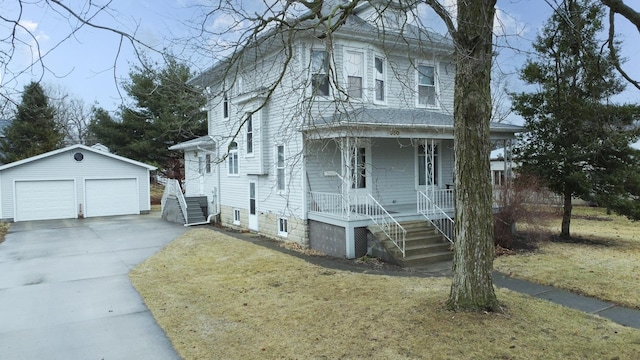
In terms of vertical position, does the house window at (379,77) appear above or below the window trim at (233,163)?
above

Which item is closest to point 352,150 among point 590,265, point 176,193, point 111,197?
point 590,265

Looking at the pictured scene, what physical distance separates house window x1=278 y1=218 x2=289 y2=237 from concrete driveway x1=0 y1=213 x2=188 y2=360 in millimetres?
3685

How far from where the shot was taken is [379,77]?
13.4 meters

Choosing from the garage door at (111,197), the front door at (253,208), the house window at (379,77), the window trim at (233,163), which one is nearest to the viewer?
the house window at (379,77)

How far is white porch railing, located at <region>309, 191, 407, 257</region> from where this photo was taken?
34.6 feet

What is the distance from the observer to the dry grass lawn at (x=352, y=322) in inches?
192

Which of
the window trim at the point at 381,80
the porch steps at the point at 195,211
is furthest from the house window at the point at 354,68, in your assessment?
the porch steps at the point at 195,211

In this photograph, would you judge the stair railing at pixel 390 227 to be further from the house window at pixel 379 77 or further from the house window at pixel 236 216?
the house window at pixel 236 216

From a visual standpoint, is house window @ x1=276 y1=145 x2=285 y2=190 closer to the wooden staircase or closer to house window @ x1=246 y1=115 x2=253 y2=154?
house window @ x1=246 y1=115 x2=253 y2=154

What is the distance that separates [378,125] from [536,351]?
22.5 feet

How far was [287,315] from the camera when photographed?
6266mm

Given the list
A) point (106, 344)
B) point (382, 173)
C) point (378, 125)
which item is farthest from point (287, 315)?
point (382, 173)

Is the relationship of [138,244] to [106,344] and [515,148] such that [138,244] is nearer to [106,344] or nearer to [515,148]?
[106,344]

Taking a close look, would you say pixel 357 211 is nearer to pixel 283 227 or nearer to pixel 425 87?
pixel 283 227
